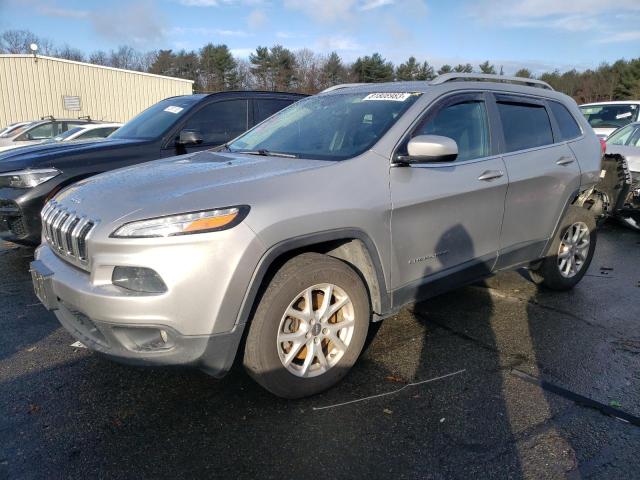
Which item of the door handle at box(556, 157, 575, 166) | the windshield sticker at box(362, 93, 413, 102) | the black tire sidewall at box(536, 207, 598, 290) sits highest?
the windshield sticker at box(362, 93, 413, 102)

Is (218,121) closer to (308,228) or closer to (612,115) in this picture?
(308,228)

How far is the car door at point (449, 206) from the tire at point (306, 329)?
39 cm

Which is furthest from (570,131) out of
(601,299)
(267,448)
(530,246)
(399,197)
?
(267,448)

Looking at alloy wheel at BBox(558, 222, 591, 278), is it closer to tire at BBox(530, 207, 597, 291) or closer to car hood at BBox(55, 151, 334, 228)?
tire at BBox(530, 207, 597, 291)

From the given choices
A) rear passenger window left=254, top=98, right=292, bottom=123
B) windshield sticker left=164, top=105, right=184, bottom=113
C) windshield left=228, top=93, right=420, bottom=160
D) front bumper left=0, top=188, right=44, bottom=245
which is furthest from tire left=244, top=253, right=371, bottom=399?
rear passenger window left=254, top=98, right=292, bottom=123

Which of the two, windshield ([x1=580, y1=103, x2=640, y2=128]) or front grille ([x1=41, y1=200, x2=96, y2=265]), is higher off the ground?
windshield ([x1=580, y1=103, x2=640, y2=128])

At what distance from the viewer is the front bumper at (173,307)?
223cm

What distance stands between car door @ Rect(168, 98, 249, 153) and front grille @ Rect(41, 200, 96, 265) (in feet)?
8.79

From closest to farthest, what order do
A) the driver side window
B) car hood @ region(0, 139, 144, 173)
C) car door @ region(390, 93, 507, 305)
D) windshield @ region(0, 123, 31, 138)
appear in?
car door @ region(390, 93, 507, 305), the driver side window, car hood @ region(0, 139, 144, 173), windshield @ region(0, 123, 31, 138)

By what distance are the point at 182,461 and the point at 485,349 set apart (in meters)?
2.19

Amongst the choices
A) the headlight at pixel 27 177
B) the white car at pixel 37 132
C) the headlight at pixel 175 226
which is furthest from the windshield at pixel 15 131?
the headlight at pixel 175 226

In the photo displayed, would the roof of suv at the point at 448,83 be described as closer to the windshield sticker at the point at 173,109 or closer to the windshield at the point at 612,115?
the windshield sticker at the point at 173,109

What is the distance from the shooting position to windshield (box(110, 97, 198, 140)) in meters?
5.49

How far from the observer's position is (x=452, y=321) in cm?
395
